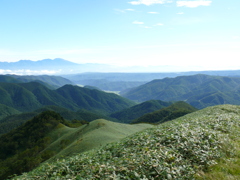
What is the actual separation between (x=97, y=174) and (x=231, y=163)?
9.81 m

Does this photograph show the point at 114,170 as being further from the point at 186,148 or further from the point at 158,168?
the point at 186,148

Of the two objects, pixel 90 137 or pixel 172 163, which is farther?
pixel 90 137

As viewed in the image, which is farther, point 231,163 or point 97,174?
point 231,163

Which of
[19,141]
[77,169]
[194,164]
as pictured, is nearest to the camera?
[194,164]

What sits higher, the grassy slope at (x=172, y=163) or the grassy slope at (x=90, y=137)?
the grassy slope at (x=172, y=163)

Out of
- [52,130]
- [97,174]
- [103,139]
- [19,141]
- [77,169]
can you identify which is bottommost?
[19,141]

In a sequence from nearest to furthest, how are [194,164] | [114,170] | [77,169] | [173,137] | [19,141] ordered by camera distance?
[114,170] → [194,164] → [77,169] → [173,137] → [19,141]

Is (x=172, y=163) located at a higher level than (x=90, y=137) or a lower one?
higher

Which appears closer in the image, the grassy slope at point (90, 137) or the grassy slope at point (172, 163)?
the grassy slope at point (172, 163)

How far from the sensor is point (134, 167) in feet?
37.5

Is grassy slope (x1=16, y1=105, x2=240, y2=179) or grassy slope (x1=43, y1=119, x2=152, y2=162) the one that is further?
grassy slope (x1=43, y1=119, x2=152, y2=162)

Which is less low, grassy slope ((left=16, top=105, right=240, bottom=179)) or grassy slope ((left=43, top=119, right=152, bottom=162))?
grassy slope ((left=16, top=105, right=240, bottom=179))

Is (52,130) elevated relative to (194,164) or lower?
lower

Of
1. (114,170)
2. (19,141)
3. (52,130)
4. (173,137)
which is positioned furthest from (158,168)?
(19,141)
